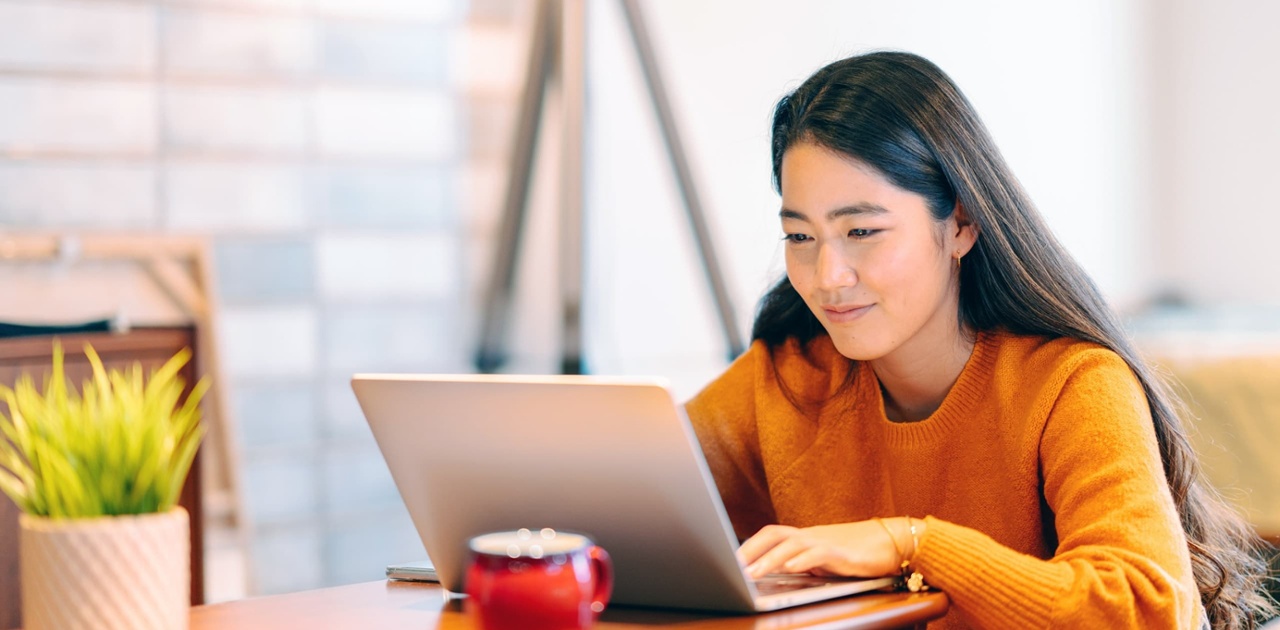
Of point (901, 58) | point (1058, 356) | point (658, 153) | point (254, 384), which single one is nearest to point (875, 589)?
point (1058, 356)

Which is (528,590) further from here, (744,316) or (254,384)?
(744,316)

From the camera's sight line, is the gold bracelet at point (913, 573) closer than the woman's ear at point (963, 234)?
Yes

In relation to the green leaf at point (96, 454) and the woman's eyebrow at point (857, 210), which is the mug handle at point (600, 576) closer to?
the green leaf at point (96, 454)

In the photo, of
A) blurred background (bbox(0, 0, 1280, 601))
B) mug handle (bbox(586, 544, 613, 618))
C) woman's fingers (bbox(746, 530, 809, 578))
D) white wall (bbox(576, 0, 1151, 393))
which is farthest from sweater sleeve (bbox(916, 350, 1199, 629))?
white wall (bbox(576, 0, 1151, 393))

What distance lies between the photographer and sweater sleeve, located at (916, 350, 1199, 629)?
1069 mm

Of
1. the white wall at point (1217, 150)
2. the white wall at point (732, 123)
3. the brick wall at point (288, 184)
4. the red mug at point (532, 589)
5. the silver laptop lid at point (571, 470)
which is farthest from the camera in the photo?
the white wall at point (1217, 150)

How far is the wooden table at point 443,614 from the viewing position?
993 millimetres

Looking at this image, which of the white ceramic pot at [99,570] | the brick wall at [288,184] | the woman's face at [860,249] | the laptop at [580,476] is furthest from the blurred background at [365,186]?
the white ceramic pot at [99,570]

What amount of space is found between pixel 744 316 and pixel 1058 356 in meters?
1.94

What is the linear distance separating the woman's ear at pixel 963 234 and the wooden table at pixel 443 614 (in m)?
0.47

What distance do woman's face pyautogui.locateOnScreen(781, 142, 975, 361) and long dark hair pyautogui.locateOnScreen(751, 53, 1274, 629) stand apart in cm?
2

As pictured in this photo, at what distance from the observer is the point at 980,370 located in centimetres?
145

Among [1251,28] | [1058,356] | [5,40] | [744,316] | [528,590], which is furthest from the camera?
[1251,28]

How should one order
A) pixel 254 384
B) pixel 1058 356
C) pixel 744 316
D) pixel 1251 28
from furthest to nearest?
pixel 1251 28, pixel 744 316, pixel 254 384, pixel 1058 356
